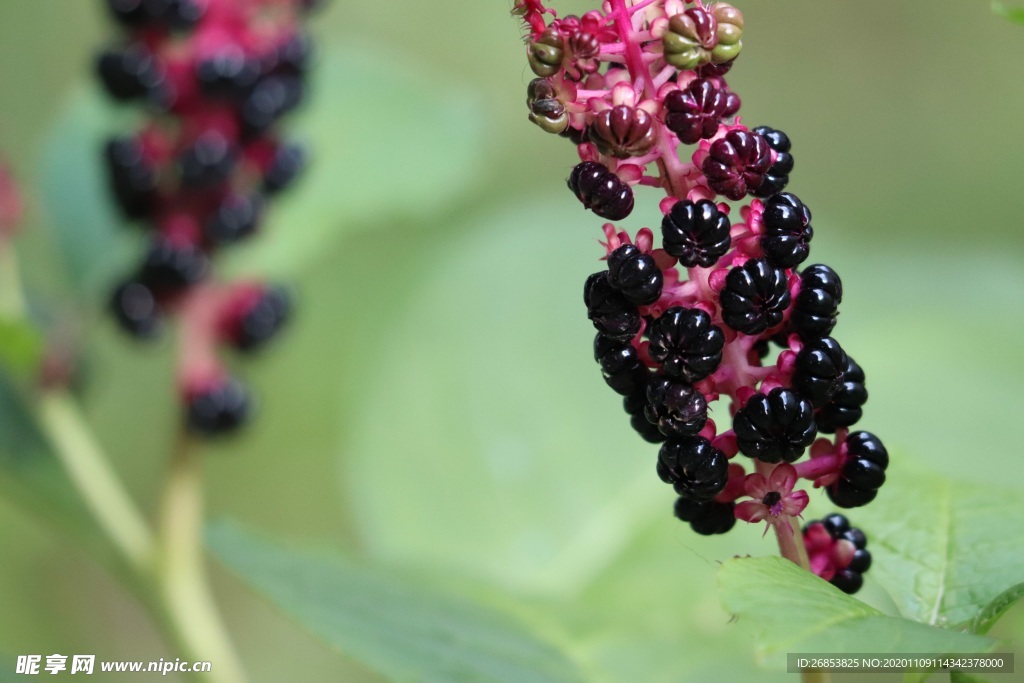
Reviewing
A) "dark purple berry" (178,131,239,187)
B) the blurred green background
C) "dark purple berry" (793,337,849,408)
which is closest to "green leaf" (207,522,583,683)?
the blurred green background

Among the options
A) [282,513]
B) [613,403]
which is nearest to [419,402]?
[613,403]

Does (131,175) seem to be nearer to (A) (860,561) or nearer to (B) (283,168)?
(B) (283,168)

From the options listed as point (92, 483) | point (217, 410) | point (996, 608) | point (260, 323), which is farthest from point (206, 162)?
point (996, 608)

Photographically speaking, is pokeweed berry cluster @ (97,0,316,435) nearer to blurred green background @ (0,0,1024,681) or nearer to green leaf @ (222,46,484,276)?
blurred green background @ (0,0,1024,681)

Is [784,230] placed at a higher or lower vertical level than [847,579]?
higher

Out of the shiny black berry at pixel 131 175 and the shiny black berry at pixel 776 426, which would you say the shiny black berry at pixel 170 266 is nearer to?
the shiny black berry at pixel 131 175

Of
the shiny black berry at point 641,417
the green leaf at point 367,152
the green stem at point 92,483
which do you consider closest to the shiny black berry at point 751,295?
the shiny black berry at point 641,417
